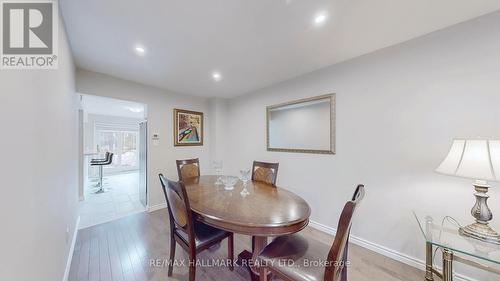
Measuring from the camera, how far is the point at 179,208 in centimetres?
159

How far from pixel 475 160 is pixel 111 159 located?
669 centimetres

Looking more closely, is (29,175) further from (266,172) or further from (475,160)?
(475,160)

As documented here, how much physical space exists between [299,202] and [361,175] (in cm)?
Answer: 114

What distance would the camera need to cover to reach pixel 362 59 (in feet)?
7.43

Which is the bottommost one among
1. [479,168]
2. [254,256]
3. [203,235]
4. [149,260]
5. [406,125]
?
[149,260]

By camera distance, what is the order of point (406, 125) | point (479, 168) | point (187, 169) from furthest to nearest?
point (187, 169), point (406, 125), point (479, 168)

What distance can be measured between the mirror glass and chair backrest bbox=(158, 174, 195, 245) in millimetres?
2012

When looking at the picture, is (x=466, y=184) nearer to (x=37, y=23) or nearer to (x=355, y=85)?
(x=355, y=85)

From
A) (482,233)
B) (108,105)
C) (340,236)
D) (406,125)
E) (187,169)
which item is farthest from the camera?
(108,105)

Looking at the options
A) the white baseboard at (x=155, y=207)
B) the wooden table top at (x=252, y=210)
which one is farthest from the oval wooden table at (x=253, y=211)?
the white baseboard at (x=155, y=207)

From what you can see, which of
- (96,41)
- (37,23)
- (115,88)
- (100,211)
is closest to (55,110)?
(37,23)

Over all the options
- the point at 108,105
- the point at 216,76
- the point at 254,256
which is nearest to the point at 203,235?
the point at 254,256

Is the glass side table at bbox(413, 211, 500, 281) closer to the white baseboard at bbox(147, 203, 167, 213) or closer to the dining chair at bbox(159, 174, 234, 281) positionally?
the dining chair at bbox(159, 174, 234, 281)

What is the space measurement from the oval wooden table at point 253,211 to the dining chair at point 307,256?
0.18 metres
